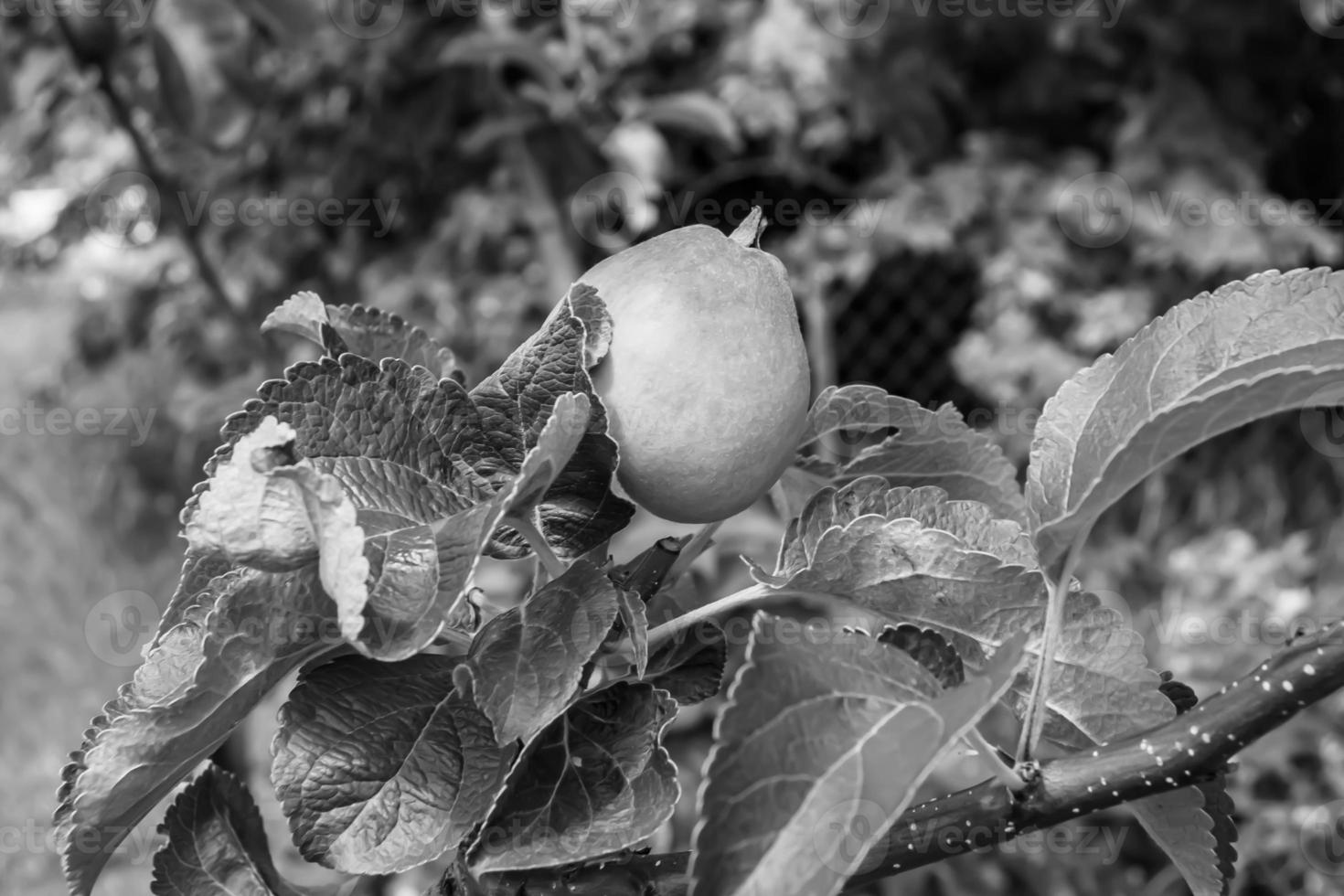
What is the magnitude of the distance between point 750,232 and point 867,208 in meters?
1.40

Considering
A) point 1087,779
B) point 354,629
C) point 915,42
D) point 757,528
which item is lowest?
point 757,528

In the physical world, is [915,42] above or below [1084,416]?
below

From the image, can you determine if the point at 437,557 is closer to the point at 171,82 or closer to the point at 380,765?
the point at 380,765

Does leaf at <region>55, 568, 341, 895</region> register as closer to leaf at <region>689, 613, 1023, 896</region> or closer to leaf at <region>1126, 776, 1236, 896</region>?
leaf at <region>689, 613, 1023, 896</region>

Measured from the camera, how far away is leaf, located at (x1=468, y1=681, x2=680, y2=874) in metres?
0.28

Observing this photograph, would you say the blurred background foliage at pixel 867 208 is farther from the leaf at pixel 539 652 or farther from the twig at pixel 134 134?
the leaf at pixel 539 652

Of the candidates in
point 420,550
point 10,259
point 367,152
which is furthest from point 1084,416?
point 10,259

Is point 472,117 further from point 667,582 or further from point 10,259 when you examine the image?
point 667,582

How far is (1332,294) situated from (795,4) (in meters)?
1.43

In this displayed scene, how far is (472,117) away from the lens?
172 centimetres

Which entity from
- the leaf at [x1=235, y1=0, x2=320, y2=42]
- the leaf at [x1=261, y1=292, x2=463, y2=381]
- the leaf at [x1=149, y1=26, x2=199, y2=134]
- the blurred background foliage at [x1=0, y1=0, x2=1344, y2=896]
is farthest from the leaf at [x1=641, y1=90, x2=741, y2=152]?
the leaf at [x1=261, y1=292, x2=463, y2=381]

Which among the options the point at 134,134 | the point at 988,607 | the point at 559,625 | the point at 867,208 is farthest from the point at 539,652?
the point at 867,208

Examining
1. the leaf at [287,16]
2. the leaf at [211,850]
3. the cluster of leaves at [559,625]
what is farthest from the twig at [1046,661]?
the leaf at [287,16]

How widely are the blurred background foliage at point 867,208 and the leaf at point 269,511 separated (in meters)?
1.04
